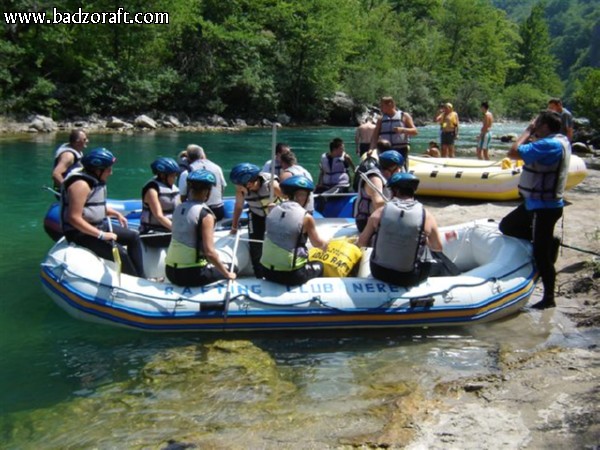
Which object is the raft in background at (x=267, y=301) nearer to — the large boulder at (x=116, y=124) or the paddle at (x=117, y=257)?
the paddle at (x=117, y=257)

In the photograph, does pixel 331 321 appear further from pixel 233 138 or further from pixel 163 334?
pixel 233 138

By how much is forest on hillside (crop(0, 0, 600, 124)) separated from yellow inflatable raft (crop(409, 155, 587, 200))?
1004 cm

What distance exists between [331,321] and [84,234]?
2367mm

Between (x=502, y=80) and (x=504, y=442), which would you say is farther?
(x=502, y=80)

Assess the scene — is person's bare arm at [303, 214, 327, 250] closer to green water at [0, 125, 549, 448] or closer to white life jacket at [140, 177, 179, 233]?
green water at [0, 125, 549, 448]

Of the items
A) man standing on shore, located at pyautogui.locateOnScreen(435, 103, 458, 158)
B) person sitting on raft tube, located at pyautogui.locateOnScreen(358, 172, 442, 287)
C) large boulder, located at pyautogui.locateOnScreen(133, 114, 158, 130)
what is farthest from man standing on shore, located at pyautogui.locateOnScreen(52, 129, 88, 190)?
large boulder, located at pyautogui.locateOnScreen(133, 114, 158, 130)

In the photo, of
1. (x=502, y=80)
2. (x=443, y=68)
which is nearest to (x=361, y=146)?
(x=443, y=68)

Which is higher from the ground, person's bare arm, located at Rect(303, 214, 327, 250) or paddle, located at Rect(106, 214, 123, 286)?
person's bare arm, located at Rect(303, 214, 327, 250)

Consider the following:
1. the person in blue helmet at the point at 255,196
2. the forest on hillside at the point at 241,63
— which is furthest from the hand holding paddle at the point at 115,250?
the forest on hillside at the point at 241,63

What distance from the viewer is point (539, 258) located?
562cm

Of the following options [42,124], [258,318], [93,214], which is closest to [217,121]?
[42,124]

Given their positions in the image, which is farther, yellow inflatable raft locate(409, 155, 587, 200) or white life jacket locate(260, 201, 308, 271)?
yellow inflatable raft locate(409, 155, 587, 200)

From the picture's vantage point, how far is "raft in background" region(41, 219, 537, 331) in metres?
5.15

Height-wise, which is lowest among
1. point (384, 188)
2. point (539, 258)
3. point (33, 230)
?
point (33, 230)
